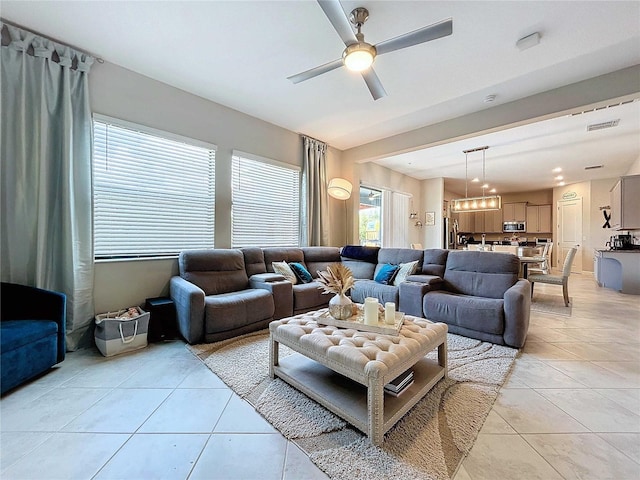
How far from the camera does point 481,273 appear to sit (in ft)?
11.0

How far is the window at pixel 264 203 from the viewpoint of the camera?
405 centimetres

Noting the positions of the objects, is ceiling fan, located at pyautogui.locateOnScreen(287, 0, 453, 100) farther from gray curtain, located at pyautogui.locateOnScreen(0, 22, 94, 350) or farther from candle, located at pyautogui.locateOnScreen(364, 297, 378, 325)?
gray curtain, located at pyautogui.locateOnScreen(0, 22, 94, 350)

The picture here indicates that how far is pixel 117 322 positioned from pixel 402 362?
2.55m

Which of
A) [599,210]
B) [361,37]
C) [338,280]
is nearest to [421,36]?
[361,37]

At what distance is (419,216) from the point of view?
8242mm

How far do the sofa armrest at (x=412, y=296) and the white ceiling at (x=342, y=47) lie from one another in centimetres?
244

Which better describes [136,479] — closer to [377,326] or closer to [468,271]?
[377,326]

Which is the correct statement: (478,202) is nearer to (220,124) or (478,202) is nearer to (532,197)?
(220,124)

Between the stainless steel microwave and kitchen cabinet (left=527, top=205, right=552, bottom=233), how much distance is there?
0.19 metres

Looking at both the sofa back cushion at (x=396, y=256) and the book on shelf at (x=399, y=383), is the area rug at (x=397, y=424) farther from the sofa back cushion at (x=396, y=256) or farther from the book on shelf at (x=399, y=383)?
the sofa back cushion at (x=396, y=256)

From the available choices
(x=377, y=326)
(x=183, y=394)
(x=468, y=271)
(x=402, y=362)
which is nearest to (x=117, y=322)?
(x=183, y=394)

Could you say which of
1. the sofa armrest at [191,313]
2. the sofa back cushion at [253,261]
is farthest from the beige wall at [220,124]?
the sofa armrest at [191,313]

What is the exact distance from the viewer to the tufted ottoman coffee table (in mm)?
1416

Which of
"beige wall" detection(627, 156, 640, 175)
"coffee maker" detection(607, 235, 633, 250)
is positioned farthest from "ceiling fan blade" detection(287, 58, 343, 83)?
"beige wall" detection(627, 156, 640, 175)
